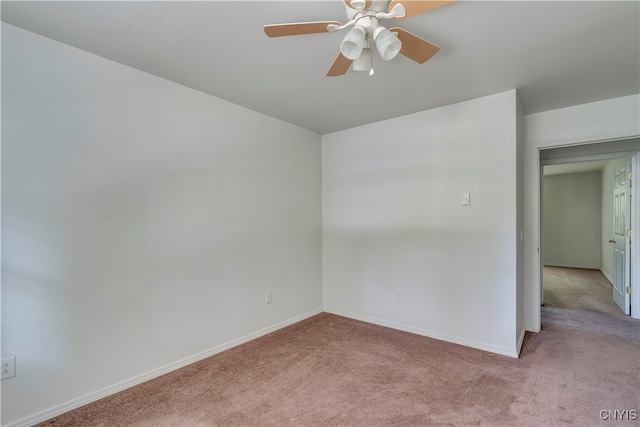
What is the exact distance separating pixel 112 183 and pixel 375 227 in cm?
262

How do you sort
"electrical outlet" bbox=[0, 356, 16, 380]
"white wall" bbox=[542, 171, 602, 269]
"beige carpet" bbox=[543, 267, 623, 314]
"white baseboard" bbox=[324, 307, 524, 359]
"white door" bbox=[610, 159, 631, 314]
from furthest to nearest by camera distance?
"white wall" bbox=[542, 171, 602, 269], "beige carpet" bbox=[543, 267, 623, 314], "white door" bbox=[610, 159, 631, 314], "white baseboard" bbox=[324, 307, 524, 359], "electrical outlet" bbox=[0, 356, 16, 380]

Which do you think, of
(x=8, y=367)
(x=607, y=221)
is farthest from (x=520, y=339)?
(x=607, y=221)

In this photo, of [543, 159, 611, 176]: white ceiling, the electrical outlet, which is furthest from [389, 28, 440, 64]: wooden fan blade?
[543, 159, 611, 176]: white ceiling

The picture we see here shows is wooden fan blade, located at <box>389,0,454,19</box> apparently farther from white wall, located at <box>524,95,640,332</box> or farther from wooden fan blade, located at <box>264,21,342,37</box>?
white wall, located at <box>524,95,640,332</box>

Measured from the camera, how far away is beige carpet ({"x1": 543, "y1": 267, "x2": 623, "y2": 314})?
4.18 meters

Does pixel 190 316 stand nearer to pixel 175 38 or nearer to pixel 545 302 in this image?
Result: pixel 175 38

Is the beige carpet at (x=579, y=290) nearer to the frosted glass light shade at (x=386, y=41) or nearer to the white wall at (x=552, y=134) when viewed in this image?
the white wall at (x=552, y=134)

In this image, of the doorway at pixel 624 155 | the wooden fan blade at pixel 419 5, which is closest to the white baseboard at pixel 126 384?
the wooden fan blade at pixel 419 5

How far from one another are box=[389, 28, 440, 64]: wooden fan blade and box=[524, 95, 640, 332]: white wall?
7.62 ft

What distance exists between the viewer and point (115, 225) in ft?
7.06

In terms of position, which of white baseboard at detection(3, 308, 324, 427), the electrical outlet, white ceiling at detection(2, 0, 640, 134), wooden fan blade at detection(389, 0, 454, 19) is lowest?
white baseboard at detection(3, 308, 324, 427)

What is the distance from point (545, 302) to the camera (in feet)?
14.4

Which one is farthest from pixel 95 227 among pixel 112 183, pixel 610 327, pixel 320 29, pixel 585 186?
pixel 585 186

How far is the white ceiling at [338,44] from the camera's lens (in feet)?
5.39
